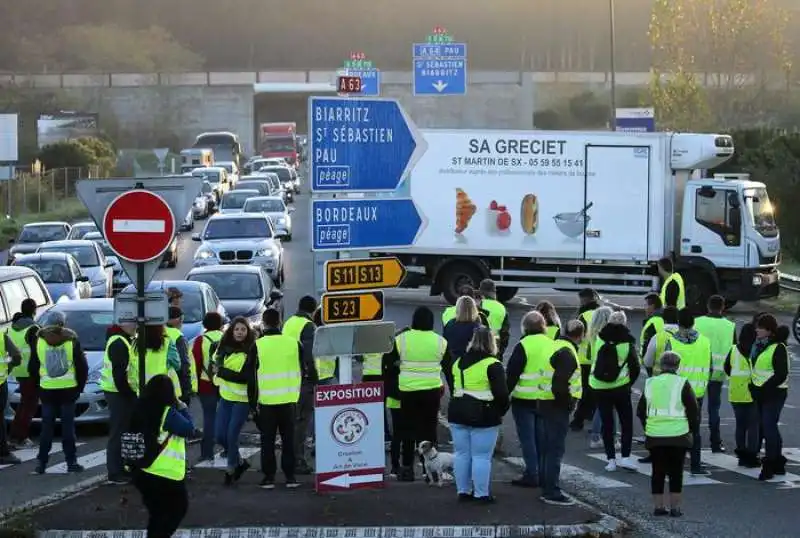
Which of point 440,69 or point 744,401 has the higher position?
point 440,69

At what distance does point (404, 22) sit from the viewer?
459 ft

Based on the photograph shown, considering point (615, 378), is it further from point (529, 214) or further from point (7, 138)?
point (7, 138)

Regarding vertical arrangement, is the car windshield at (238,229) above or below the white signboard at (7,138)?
below

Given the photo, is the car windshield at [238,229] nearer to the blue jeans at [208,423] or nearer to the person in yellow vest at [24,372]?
the person in yellow vest at [24,372]

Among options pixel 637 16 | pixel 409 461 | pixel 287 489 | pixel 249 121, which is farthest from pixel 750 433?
pixel 637 16

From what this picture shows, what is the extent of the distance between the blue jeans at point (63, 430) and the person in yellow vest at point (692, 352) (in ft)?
19.3

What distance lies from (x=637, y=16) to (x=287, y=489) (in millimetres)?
125281

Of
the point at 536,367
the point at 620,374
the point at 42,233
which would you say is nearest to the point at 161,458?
the point at 536,367

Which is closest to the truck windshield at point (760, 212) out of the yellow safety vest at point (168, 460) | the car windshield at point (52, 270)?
the car windshield at point (52, 270)

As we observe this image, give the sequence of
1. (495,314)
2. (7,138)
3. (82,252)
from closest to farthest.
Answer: (495,314), (82,252), (7,138)

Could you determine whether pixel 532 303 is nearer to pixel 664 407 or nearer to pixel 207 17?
pixel 664 407

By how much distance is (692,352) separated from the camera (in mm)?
14438

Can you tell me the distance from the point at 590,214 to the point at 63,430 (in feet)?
55.4

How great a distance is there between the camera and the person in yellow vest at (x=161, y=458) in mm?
9922
